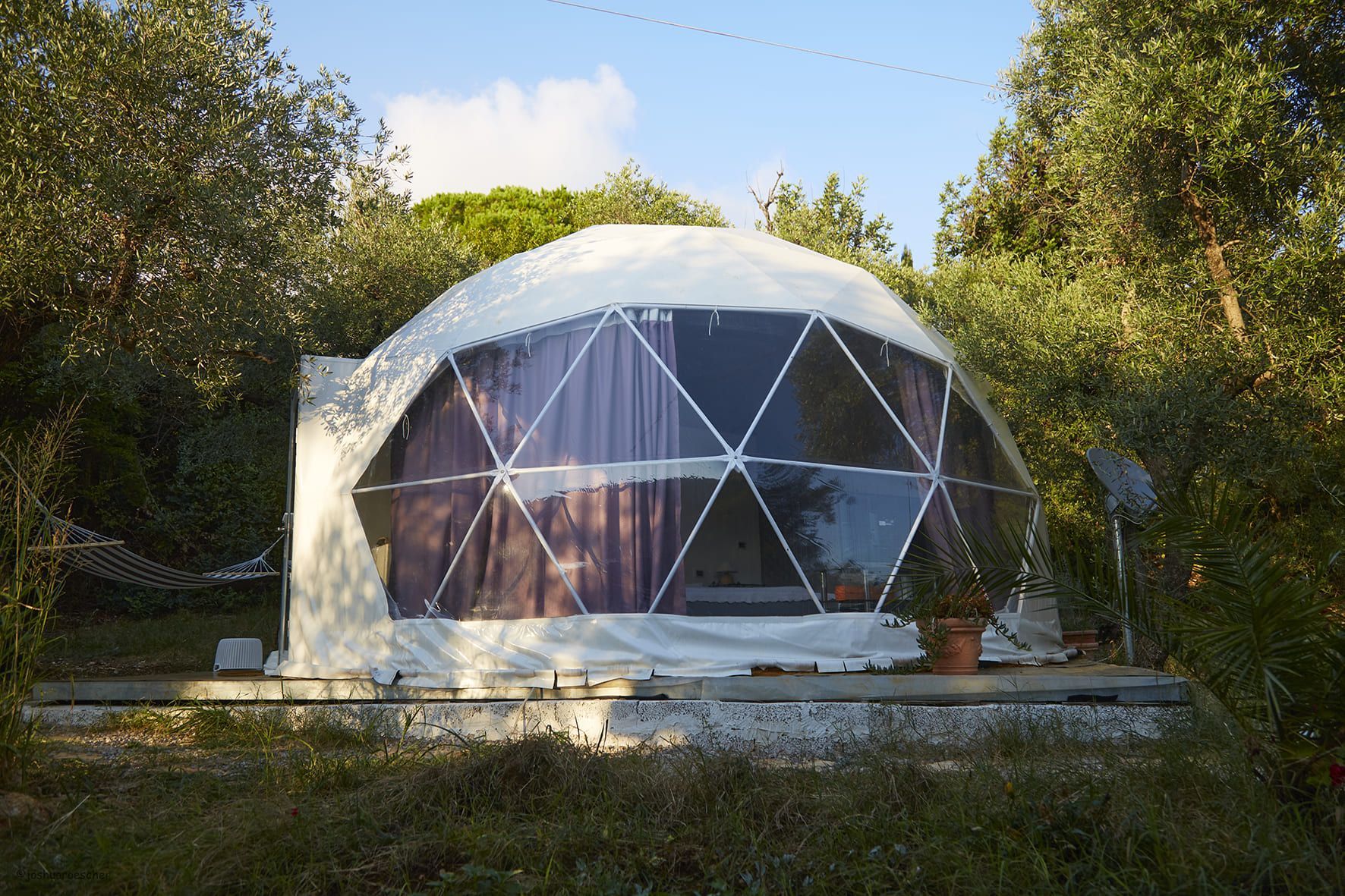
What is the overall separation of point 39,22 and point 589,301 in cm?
476

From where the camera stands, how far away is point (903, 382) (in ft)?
31.0

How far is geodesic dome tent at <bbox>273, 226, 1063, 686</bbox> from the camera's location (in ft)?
26.6

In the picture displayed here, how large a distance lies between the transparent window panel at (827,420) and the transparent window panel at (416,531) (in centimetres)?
253

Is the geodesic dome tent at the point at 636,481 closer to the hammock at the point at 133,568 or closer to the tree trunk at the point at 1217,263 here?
the hammock at the point at 133,568

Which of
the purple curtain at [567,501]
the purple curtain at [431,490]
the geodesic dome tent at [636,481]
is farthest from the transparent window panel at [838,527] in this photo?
the purple curtain at [431,490]

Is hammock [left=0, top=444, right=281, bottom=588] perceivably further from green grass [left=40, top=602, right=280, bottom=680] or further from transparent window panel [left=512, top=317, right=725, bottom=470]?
transparent window panel [left=512, top=317, right=725, bottom=470]

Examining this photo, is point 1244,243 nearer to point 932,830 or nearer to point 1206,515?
point 1206,515

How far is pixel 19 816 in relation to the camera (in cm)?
377

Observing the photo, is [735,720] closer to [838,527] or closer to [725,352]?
[838,527]

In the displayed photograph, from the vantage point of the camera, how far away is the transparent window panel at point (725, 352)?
862 centimetres

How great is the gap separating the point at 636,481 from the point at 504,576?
1.38 meters

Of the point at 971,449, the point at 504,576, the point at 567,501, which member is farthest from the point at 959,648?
the point at 504,576

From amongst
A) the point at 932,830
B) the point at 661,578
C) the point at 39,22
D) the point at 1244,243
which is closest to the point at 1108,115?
the point at 1244,243

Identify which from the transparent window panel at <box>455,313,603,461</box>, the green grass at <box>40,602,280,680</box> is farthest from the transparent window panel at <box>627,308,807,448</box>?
the green grass at <box>40,602,280,680</box>
